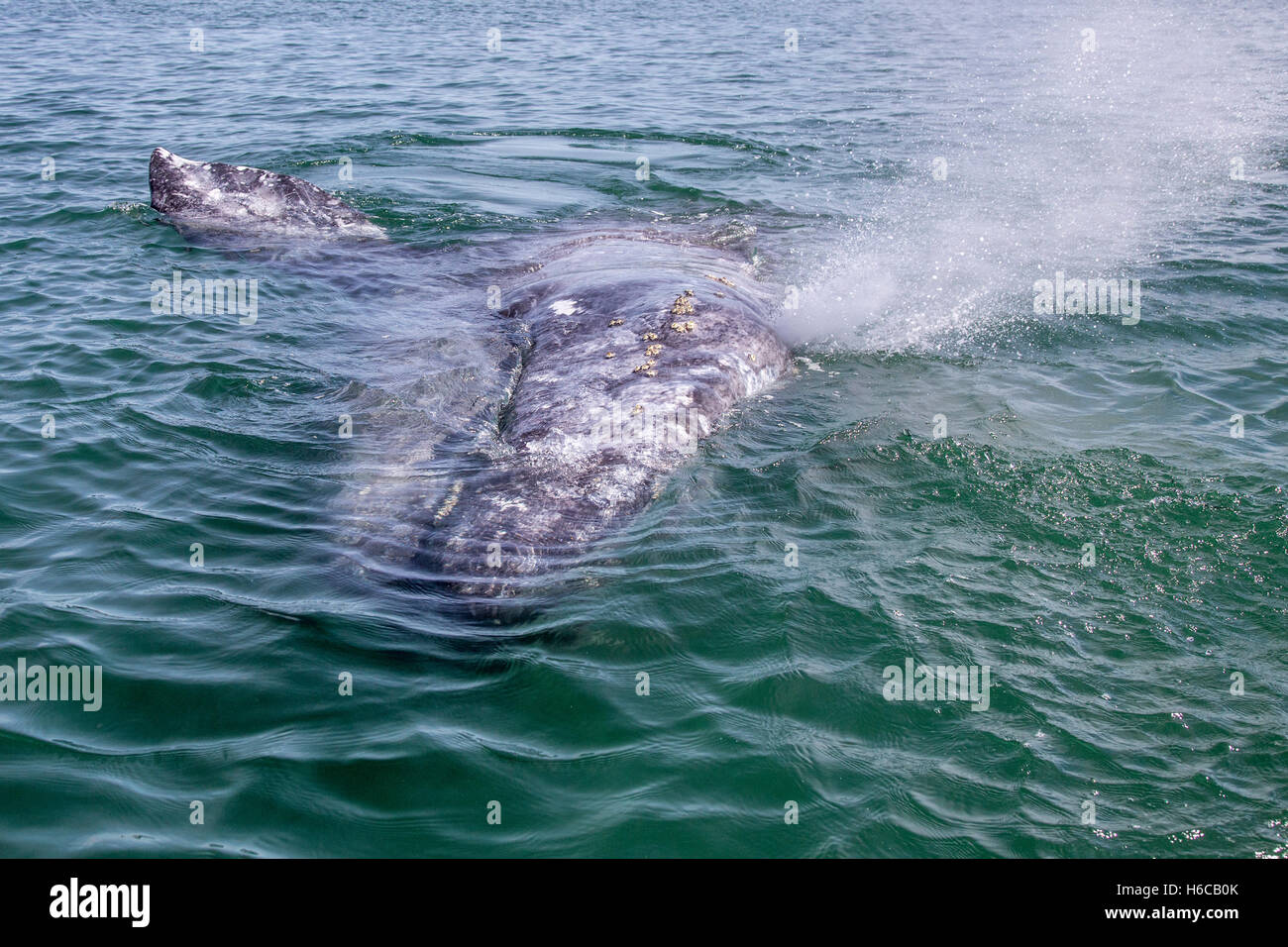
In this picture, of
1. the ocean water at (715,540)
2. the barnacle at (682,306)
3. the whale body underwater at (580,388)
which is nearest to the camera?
the ocean water at (715,540)

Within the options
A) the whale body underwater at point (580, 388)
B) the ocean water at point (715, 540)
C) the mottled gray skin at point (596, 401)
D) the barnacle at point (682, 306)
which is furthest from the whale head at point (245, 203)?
the barnacle at point (682, 306)

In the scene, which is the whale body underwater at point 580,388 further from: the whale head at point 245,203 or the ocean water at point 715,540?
the ocean water at point 715,540

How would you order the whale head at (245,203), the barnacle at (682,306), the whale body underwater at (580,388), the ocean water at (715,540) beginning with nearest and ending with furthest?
the ocean water at (715,540) < the whale body underwater at (580,388) < the barnacle at (682,306) < the whale head at (245,203)

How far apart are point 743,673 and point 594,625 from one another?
935 mm

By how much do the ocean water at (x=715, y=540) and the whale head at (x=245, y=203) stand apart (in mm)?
454

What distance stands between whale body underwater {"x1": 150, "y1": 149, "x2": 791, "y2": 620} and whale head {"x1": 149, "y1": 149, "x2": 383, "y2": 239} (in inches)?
1.2

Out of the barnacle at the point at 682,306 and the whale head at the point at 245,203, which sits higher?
the whale head at the point at 245,203

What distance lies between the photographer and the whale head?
13102mm

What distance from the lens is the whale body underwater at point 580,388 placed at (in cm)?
649

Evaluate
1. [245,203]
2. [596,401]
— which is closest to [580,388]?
[596,401]

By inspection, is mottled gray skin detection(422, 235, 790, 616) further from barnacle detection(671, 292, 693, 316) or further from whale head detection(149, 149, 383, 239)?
whale head detection(149, 149, 383, 239)

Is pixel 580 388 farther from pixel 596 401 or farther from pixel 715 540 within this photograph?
pixel 715 540

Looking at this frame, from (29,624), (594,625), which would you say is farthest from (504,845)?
(29,624)

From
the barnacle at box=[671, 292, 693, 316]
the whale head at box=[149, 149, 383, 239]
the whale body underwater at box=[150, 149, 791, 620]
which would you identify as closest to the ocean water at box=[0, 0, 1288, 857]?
the whale body underwater at box=[150, 149, 791, 620]
